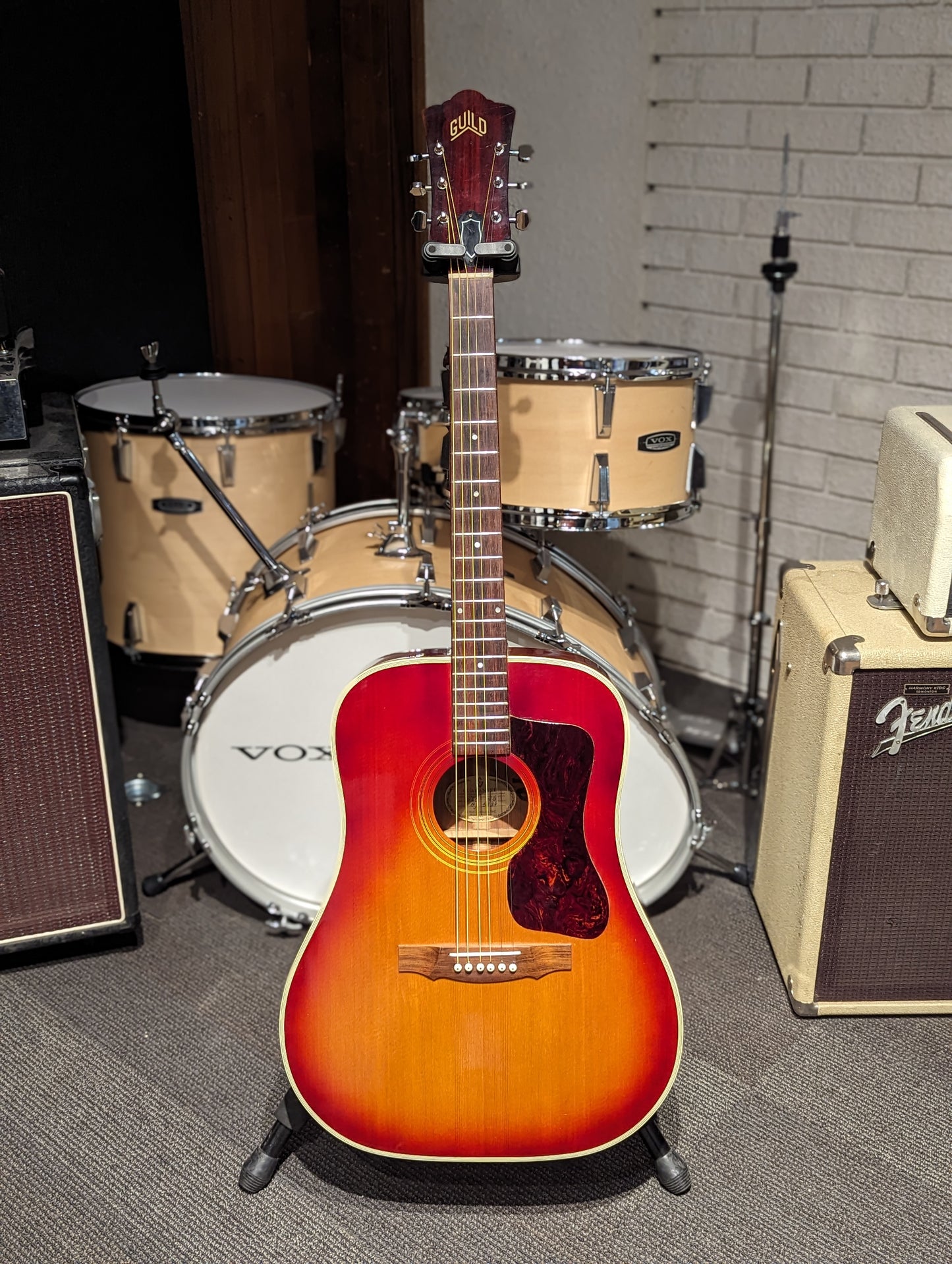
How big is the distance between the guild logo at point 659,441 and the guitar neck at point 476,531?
21.5 inches

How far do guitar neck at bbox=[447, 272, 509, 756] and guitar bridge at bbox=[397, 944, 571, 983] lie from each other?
25 cm

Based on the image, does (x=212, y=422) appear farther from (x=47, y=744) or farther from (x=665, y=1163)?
(x=665, y=1163)

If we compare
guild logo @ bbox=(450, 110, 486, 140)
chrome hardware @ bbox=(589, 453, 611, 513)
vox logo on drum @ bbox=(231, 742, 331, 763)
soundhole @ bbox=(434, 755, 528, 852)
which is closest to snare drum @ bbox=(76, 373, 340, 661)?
vox logo on drum @ bbox=(231, 742, 331, 763)

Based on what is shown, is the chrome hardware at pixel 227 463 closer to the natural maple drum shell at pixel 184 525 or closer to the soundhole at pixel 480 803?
the natural maple drum shell at pixel 184 525

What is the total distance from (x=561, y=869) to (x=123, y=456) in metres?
1.41

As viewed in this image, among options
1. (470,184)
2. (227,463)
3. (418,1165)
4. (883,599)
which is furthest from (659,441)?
(418,1165)

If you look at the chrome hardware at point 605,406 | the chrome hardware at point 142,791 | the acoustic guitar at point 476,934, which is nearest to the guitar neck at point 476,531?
the acoustic guitar at point 476,934

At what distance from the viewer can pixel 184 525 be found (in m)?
2.46

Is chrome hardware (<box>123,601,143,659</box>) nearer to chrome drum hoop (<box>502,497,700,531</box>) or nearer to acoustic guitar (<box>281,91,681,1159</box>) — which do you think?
chrome drum hoop (<box>502,497,700,531</box>)

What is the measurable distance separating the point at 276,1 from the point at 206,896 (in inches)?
75.5

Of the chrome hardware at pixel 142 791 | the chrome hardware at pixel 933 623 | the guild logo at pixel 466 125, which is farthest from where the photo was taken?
the chrome hardware at pixel 142 791

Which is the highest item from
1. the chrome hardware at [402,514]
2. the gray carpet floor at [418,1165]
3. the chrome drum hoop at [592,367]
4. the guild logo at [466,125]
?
the guild logo at [466,125]

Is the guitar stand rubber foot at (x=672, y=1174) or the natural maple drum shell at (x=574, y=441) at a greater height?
the natural maple drum shell at (x=574, y=441)

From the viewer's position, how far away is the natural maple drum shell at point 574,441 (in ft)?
6.28
